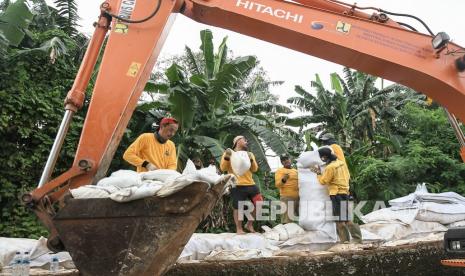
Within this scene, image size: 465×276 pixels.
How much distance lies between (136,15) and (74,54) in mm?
6923

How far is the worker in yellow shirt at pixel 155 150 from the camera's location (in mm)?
4355

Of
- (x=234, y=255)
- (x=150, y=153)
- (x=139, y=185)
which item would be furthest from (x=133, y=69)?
(x=234, y=255)

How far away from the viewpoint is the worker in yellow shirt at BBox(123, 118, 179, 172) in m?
4.36

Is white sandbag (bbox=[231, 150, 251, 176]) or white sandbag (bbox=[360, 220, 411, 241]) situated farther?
white sandbag (bbox=[360, 220, 411, 241])

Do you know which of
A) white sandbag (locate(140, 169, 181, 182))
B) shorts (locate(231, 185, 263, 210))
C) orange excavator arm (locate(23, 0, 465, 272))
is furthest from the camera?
shorts (locate(231, 185, 263, 210))

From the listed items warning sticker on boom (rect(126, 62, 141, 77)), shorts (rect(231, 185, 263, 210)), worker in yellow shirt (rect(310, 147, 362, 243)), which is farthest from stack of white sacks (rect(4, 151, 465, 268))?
warning sticker on boom (rect(126, 62, 141, 77))

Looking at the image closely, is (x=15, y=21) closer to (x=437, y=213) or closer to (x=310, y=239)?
(x=310, y=239)

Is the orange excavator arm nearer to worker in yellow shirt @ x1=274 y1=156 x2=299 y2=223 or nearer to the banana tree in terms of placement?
worker in yellow shirt @ x1=274 y1=156 x2=299 y2=223

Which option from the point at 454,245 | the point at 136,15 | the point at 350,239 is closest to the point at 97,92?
the point at 136,15

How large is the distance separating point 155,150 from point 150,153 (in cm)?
7

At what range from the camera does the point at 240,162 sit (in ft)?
19.2

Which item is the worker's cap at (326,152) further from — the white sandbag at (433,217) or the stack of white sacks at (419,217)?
the white sandbag at (433,217)

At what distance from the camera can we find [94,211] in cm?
242

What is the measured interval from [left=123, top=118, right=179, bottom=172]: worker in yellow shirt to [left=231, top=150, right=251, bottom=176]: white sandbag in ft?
4.70
